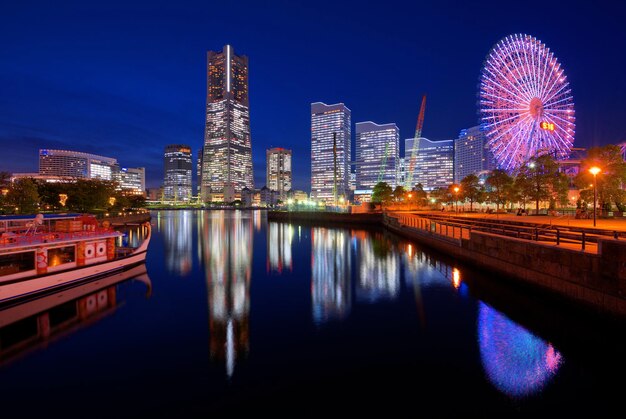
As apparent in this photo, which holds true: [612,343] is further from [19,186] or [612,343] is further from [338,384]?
[19,186]

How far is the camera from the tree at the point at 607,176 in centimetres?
4062

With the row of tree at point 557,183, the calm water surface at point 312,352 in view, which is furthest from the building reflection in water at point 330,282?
the row of tree at point 557,183

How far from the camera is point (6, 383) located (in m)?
12.5

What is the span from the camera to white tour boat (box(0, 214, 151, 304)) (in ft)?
69.7

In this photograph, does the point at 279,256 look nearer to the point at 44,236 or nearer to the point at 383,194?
the point at 44,236

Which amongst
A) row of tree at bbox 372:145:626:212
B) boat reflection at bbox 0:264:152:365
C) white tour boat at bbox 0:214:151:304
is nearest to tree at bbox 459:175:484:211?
row of tree at bbox 372:145:626:212

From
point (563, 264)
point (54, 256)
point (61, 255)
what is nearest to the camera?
point (563, 264)

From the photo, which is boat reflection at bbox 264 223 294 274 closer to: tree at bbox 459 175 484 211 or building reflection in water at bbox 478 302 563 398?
building reflection in water at bbox 478 302 563 398

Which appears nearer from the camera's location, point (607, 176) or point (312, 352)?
point (312, 352)

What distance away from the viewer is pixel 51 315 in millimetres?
19438

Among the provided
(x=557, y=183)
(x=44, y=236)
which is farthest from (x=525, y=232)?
(x=44, y=236)

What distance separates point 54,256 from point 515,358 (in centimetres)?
2838

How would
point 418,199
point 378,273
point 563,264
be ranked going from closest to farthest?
point 563,264 < point 378,273 < point 418,199

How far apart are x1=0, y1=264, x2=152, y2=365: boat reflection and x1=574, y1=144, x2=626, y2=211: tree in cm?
4794
